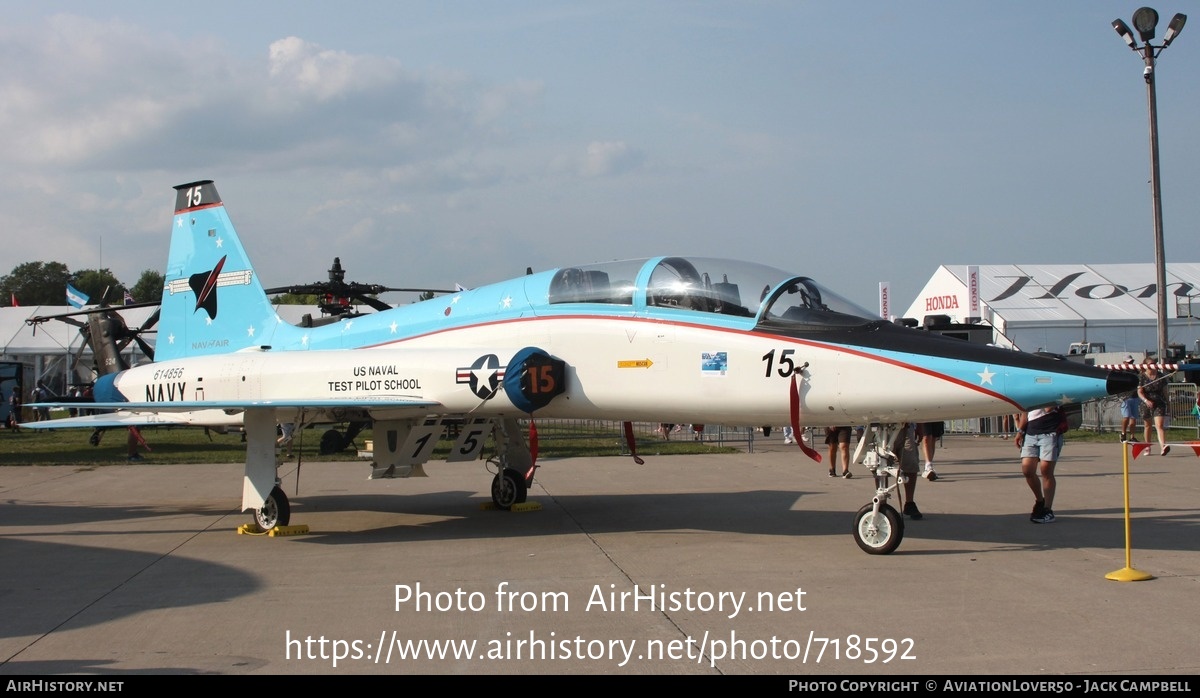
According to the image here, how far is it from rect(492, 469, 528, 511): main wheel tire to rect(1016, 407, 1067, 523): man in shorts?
18.4 ft

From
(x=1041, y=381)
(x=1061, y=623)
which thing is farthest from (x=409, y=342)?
(x=1061, y=623)

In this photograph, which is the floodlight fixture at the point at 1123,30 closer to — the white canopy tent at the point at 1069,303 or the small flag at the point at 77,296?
the white canopy tent at the point at 1069,303

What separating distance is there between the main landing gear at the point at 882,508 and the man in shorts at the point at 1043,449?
219cm

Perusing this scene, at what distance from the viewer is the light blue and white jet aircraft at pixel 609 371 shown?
25.7 feet

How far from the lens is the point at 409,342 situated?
1075cm

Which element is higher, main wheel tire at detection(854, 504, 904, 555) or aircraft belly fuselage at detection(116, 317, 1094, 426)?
aircraft belly fuselage at detection(116, 317, 1094, 426)

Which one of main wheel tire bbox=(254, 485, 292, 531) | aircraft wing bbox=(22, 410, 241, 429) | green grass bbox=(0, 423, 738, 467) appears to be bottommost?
green grass bbox=(0, 423, 738, 467)

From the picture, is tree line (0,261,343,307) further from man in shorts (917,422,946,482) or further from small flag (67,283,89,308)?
man in shorts (917,422,946,482)

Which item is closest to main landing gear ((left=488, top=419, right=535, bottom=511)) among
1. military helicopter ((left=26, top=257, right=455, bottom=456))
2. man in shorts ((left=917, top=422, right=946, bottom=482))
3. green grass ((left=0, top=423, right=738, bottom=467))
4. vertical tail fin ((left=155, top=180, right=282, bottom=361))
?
military helicopter ((left=26, top=257, right=455, bottom=456))

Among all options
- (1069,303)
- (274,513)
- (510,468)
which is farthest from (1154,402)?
(1069,303)

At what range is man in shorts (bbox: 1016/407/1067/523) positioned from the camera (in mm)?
9680

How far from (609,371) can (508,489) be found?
322cm

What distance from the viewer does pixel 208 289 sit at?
513 inches

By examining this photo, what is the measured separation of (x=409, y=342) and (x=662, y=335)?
3.24m
